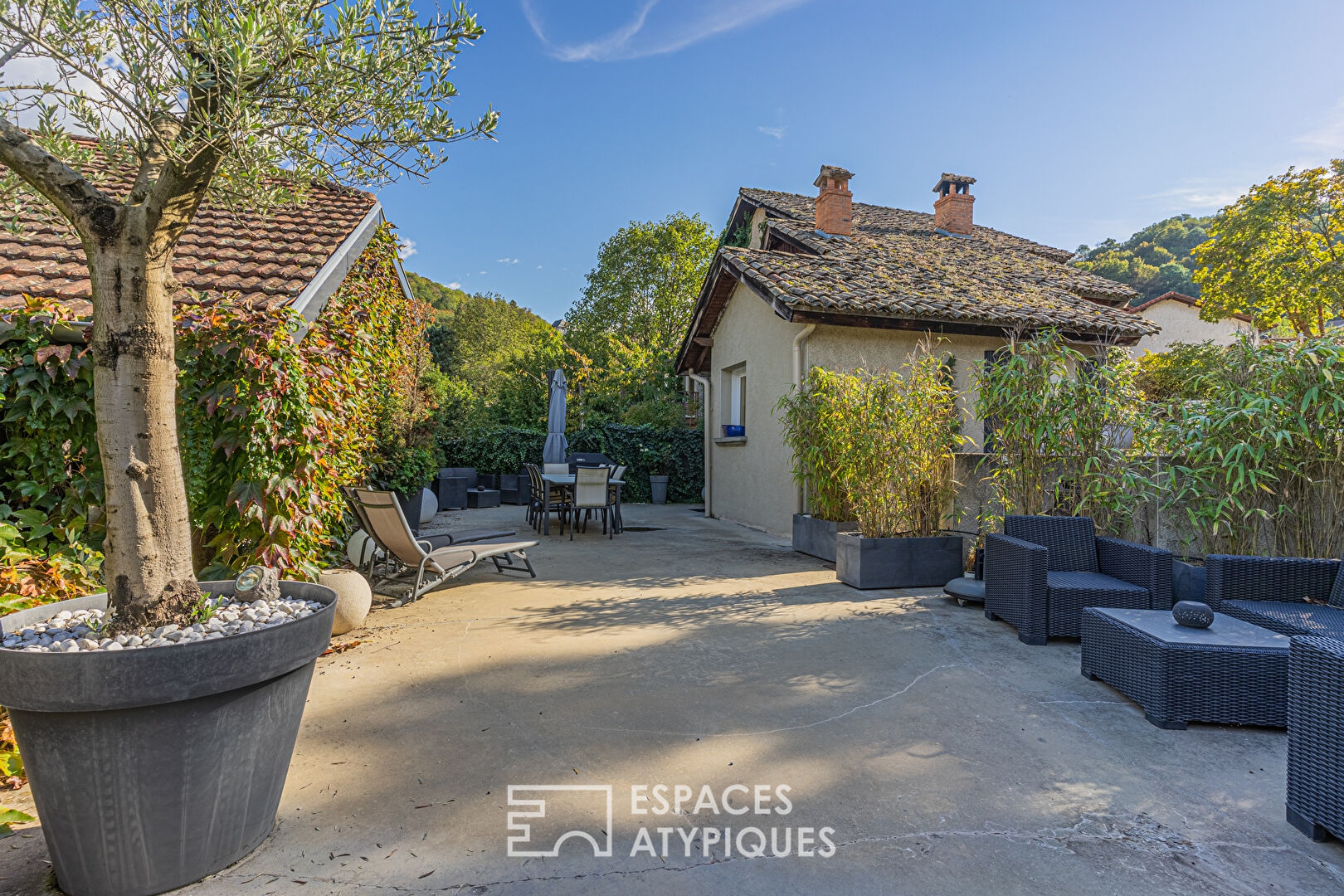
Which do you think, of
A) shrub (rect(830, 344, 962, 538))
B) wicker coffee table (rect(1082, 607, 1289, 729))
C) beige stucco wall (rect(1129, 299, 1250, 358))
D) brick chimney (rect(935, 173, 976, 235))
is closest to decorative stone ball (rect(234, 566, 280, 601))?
wicker coffee table (rect(1082, 607, 1289, 729))

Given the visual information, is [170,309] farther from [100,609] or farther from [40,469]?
[40,469]

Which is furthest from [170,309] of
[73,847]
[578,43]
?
[578,43]

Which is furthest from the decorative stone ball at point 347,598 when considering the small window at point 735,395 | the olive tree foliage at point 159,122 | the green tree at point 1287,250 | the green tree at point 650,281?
the green tree at point 650,281

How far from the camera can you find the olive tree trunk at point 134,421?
1.85m

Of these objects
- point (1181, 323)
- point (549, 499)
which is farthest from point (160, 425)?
point (1181, 323)

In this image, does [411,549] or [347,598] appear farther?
[411,549]

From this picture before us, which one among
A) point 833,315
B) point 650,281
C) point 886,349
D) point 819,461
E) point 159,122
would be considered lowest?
point 819,461

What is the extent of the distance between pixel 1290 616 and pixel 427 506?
971cm

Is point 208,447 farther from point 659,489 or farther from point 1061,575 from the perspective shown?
point 659,489

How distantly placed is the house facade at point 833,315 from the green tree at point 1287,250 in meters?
5.31

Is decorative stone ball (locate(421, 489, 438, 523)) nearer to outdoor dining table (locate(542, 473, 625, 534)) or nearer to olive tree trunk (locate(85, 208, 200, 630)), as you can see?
outdoor dining table (locate(542, 473, 625, 534))

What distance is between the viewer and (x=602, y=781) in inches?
88.2

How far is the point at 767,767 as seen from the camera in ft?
7.74

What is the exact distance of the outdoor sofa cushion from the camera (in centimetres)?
278
